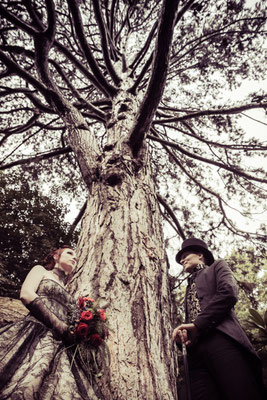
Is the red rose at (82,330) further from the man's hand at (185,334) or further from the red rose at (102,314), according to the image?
the man's hand at (185,334)

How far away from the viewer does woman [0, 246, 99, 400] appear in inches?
→ 39.2

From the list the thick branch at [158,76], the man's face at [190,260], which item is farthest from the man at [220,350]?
the thick branch at [158,76]

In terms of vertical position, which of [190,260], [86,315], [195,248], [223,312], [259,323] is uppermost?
[195,248]

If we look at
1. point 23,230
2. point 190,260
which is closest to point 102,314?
point 190,260

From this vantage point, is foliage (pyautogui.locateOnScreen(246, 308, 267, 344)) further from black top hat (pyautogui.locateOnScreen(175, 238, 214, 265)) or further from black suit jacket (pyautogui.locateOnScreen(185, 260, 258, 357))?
black suit jacket (pyautogui.locateOnScreen(185, 260, 258, 357))

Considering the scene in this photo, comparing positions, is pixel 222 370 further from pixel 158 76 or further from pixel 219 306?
pixel 158 76

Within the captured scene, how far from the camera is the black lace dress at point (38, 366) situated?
98 cm

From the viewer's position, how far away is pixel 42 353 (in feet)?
3.86

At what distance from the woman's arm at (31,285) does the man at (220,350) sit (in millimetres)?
968

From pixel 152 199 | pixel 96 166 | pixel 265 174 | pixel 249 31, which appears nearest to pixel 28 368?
pixel 152 199

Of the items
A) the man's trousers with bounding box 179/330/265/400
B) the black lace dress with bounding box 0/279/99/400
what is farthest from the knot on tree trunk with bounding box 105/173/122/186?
the man's trousers with bounding box 179/330/265/400

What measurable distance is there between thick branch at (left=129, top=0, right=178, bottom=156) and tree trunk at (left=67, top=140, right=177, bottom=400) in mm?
256

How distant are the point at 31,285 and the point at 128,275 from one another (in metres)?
0.64

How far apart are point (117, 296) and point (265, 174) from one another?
12.2 ft
